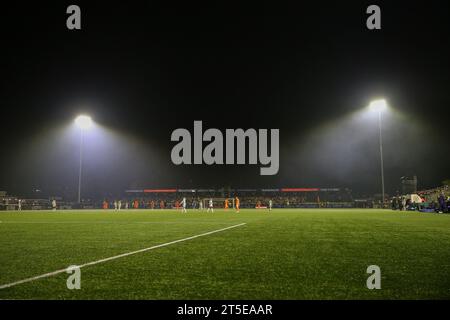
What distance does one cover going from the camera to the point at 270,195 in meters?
70.2

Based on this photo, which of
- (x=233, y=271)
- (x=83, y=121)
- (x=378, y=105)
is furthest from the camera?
(x=83, y=121)

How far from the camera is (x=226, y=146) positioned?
3136 cm

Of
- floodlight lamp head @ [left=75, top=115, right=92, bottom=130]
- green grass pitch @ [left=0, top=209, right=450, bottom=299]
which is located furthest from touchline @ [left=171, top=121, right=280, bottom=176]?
green grass pitch @ [left=0, top=209, right=450, bottom=299]

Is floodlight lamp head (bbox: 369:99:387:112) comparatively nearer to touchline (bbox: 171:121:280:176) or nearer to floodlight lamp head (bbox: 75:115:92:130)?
touchline (bbox: 171:121:280:176)

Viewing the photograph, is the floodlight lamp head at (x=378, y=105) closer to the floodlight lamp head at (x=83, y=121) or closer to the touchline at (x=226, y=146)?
the touchline at (x=226, y=146)

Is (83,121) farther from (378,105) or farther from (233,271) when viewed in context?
(233,271)

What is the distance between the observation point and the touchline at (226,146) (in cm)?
2775

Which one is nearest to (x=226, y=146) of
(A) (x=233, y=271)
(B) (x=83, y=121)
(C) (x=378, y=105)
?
(C) (x=378, y=105)

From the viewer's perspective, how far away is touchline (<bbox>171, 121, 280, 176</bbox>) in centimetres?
2775

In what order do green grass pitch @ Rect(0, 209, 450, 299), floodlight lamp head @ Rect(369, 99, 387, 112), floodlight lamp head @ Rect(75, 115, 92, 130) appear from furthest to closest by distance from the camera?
floodlight lamp head @ Rect(75, 115, 92, 130)
floodlight lamp head @ Rect(369, 99, 387, 112)
green grass pitch @ Rect(0, 209, 450, 299)

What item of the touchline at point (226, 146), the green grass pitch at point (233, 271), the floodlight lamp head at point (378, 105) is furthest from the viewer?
the floodlight lamp head at point (378, 105)

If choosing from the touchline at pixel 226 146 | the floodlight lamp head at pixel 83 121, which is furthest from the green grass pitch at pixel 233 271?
the floodlight lamp head at pixel 83 121
